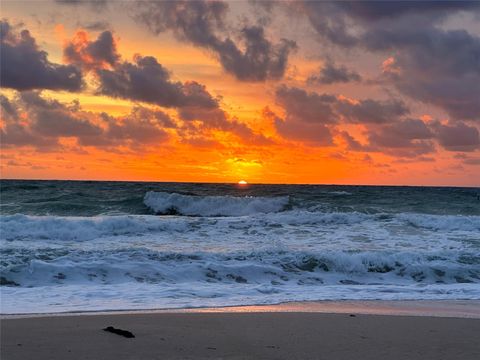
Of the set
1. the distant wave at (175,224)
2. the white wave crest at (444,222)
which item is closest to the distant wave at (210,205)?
the distant wave at (175,224)

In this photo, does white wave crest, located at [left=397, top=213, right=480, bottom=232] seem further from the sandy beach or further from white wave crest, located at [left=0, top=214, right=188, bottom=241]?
the sandy beach

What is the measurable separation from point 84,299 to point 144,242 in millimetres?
7024

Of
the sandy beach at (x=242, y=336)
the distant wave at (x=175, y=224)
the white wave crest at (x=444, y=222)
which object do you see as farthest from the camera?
the white wave crest at (x=444, y=222)

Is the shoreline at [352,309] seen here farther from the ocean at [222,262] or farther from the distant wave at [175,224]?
the distant wave at [175,224]

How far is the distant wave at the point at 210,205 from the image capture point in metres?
30.3

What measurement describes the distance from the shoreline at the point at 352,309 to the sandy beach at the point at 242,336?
217 mm

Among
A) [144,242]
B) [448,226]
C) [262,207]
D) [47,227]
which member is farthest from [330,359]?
[262,207]

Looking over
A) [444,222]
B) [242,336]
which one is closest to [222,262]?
[242,336]

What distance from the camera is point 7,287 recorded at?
903 cm

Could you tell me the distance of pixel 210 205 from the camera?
1246 inches


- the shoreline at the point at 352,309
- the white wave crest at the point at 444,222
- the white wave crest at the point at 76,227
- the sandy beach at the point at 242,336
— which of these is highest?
the white wave crest at the point at 444,222

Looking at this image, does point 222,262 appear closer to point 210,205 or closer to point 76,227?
point 76,227

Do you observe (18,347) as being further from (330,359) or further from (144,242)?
(144,242)

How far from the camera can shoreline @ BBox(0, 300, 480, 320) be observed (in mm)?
7000
